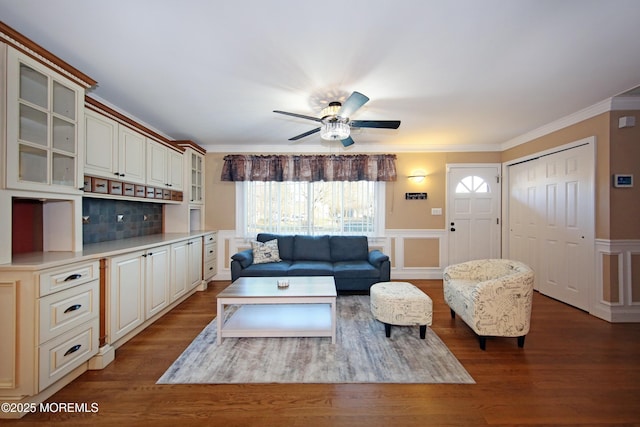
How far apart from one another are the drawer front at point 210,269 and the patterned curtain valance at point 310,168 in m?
1.53

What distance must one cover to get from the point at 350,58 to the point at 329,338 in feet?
8.51

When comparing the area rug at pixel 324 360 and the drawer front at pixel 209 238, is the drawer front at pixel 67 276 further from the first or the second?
the drawer front at pixel 209 238

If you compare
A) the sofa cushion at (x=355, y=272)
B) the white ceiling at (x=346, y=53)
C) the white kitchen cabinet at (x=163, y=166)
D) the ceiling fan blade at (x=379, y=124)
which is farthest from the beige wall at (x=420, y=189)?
the white kitchen cabinet at (x=163, y=166)

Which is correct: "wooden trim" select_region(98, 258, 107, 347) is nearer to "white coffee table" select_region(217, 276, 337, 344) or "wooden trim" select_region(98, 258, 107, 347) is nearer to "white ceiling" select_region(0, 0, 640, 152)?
"white coffee table" select_region(217, 276, 337, 344)

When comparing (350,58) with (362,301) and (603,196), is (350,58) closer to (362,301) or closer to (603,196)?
(362,301)

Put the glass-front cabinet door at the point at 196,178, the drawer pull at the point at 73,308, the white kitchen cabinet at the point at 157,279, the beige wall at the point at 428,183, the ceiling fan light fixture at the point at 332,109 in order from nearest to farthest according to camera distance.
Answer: the drawer pull at the point at 73,308
the ceiling fan light fixture at the point at 332,109
the white kitchen cabinet at the point at 157,279
the beige wall at the point at 428,183
the glass-front cabinet door at the point at 196,178

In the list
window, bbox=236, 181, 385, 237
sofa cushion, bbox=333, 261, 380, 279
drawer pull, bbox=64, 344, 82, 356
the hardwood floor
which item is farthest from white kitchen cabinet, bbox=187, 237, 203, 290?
sofa cushion, bbox=333, 261, 380, 279

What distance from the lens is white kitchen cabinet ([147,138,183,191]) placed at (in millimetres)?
3320

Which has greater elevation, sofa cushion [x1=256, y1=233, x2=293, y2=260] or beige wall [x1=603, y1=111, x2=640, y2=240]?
beige wall [x1=603, y1=111, x2=640, y2=240]

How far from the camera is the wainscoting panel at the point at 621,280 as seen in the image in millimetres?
2971

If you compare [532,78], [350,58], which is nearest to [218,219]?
[350,58]

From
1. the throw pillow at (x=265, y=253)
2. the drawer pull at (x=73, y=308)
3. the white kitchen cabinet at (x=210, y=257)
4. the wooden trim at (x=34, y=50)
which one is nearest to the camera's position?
the wooden trim at (x=34, y=50)

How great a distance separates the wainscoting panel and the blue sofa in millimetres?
2484

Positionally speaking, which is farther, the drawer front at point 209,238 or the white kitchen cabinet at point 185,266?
the drawer front at point 209,238
